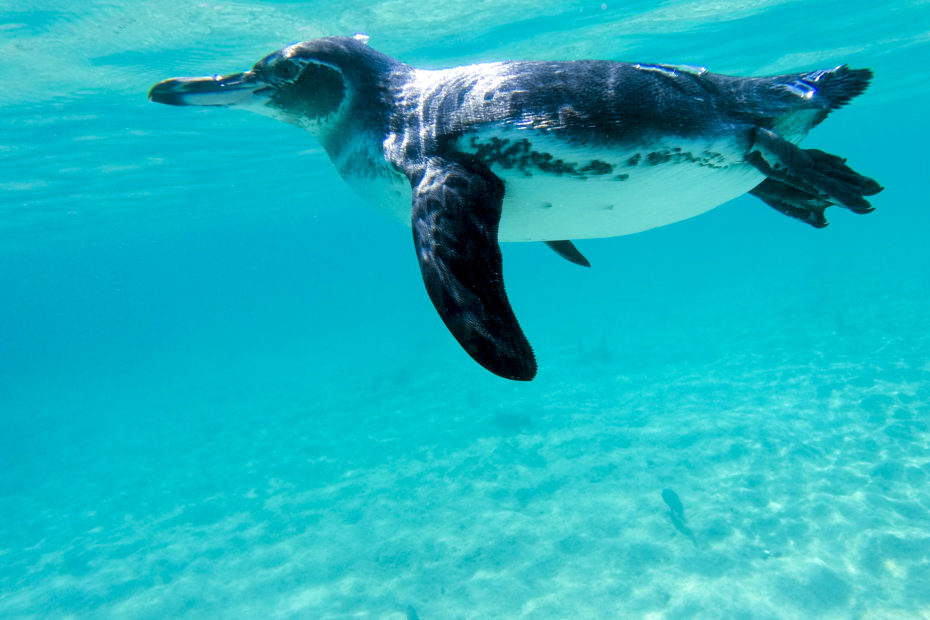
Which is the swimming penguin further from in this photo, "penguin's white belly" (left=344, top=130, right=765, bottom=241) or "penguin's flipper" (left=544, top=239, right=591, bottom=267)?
"penguin's flipper" (left=544, top=239, right=591, bottom=267)

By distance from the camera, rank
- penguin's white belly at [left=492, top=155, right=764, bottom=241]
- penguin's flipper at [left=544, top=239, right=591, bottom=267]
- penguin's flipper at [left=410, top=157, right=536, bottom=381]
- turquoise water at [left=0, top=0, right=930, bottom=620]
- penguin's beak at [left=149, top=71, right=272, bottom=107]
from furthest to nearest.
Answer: turquoise water at [left=0, top=0, right=930, bottom=620] → penguin's flipper at [left=544, top=239, right=591, bottom=267] → penguin's beak at [left=149, top=71, right=272, bottom=107] → penguin's white belly at [left=492, top=155, right=764, bottom=241] → penguin's flipper at [left=410, top=157, right=536, bottom=381]

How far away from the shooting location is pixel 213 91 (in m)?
2.68

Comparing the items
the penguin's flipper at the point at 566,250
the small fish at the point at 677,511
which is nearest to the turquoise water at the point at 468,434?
the small fish at the point at 677,511

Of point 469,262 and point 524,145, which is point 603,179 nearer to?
point 524,145

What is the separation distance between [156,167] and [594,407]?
19.4 m

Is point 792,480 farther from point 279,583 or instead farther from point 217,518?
point 217,518

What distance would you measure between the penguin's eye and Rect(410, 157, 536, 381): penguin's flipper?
1.07 m

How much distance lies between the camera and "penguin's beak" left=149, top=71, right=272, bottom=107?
104 inches

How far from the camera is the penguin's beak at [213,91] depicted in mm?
2648

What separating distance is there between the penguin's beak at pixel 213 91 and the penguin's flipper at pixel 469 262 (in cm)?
117

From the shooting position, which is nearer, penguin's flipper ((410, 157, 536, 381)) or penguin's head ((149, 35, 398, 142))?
penguin's flipper ((410, 157, 536, 381))

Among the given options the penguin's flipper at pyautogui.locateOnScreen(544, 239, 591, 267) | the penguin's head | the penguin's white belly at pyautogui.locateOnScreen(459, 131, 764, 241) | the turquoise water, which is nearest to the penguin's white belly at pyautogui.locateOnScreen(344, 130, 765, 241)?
the penguin's white belly at pyautogui.locateOnScreen(459, 131, 764, 241)

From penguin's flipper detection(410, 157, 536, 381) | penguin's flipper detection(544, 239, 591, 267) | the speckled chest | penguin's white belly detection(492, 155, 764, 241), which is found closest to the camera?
penguin's flipper detection(410, 157, 536, 381)

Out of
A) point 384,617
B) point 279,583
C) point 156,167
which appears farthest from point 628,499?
point 156,167
